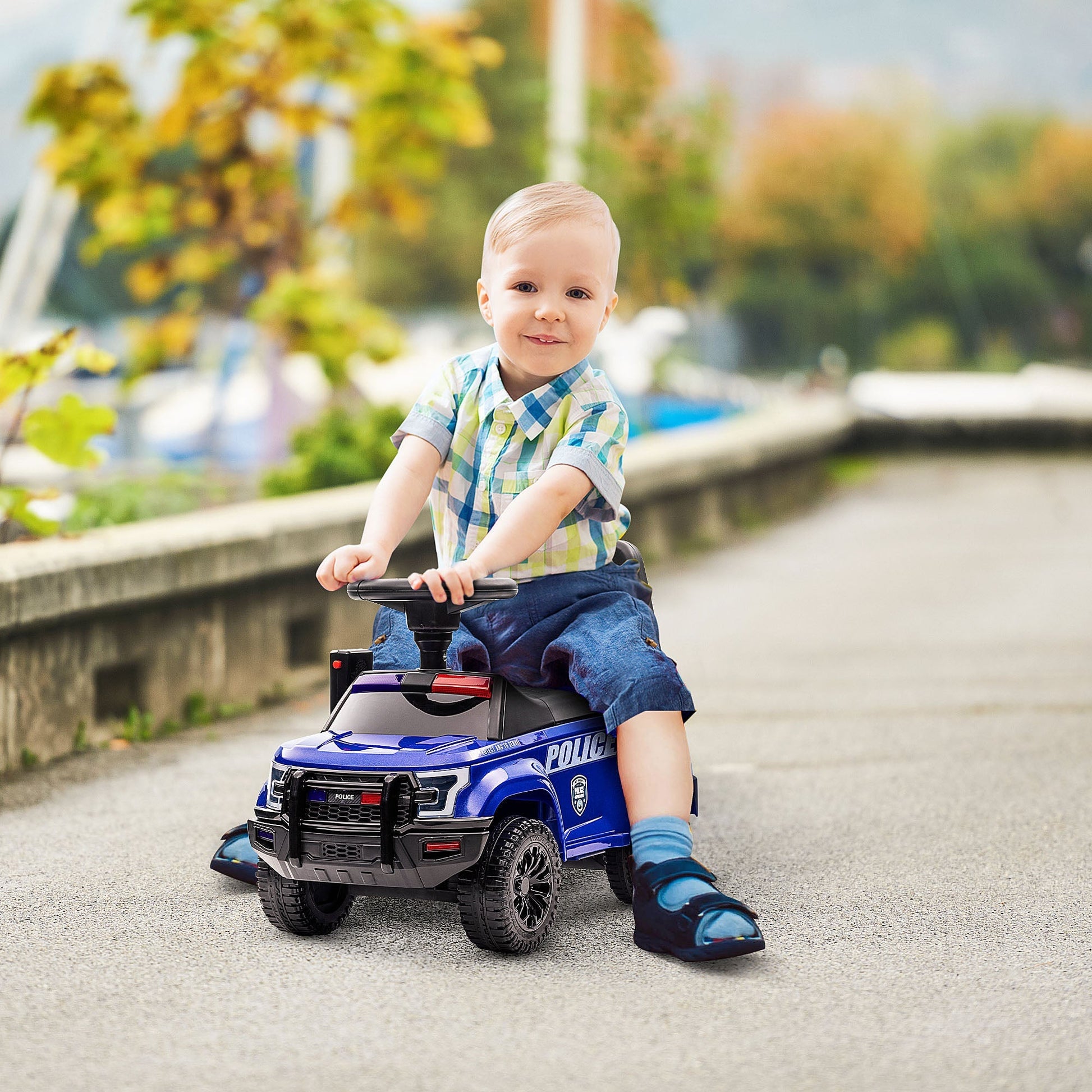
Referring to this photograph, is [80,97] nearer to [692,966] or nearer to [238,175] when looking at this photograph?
[238,175]

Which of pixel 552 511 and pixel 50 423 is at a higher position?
pixel 50 423

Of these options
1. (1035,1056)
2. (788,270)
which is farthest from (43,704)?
(788,270)

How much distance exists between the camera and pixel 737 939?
3195mm

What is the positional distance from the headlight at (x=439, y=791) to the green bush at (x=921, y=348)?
62.5 m

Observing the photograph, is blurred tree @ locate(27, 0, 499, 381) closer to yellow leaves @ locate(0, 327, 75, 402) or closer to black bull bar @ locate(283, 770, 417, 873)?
yellow leaves @ locate(0, 327, 75, 402)

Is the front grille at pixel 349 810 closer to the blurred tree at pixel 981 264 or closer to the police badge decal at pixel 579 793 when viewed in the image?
the police badge decal at pixel 579 793

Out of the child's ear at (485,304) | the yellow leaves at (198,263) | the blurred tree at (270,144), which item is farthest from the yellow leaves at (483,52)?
the child's ear at (485,304)

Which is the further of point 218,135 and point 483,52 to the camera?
point 218,135

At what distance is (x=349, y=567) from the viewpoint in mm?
3377

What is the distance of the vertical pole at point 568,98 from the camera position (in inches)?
634

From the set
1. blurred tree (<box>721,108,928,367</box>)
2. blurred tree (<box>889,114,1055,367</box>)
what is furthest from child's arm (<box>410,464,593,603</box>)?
blurred tree (<box>721,108,928,367</box>)

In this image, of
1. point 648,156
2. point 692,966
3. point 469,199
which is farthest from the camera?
point 469,199

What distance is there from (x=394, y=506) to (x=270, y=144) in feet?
23.7

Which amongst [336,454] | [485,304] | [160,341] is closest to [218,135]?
[160,341]
